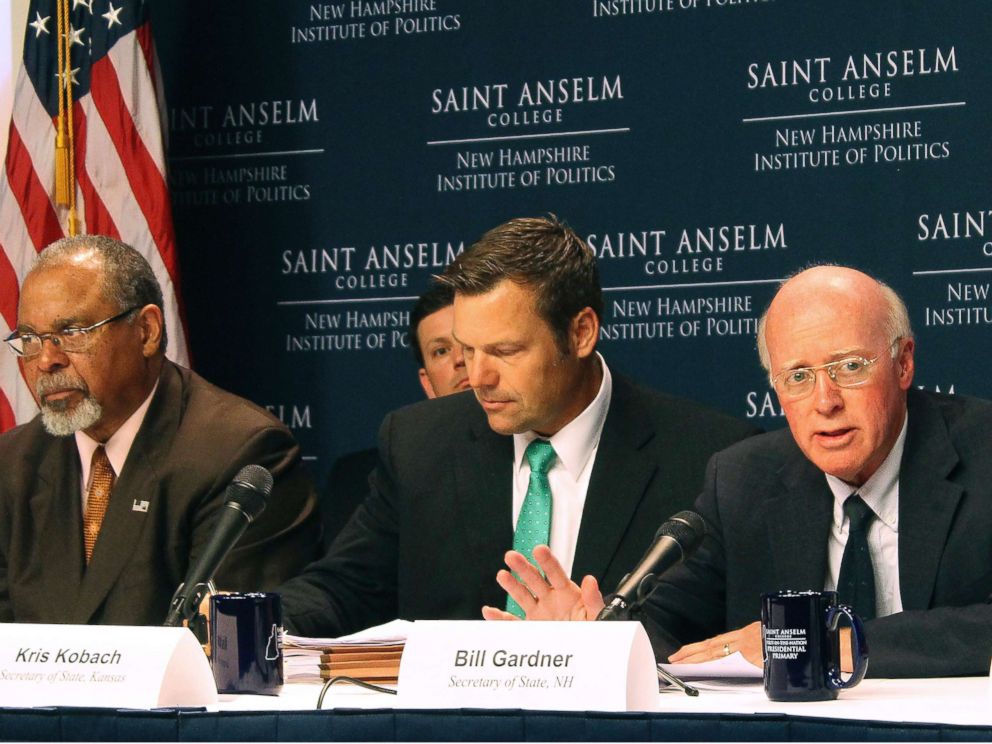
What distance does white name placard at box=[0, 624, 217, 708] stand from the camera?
2016 mm

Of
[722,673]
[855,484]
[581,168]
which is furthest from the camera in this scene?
[581,168]

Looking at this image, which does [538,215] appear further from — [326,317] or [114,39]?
[114,39]

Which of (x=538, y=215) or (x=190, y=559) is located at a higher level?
(x=538, y=215)

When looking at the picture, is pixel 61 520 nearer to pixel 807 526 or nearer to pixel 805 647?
pixel 807 526

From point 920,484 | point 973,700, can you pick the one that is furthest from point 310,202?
point 973,700

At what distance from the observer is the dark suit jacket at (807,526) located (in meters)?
2.93

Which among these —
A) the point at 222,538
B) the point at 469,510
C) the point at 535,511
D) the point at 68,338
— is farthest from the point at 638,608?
the point at 68,338

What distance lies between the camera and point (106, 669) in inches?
80.8

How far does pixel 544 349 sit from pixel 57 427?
50.2 inches

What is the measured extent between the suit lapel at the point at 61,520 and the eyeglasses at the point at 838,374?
5.99 feet

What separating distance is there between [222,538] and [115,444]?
4.89 feet

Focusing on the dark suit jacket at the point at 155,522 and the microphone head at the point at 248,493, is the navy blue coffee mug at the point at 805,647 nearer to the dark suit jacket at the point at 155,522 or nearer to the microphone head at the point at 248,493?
the microphone head at the point at 248,493

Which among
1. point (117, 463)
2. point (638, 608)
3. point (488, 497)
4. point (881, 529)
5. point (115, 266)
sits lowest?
point (638, 608)

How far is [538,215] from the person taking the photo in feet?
16.2
